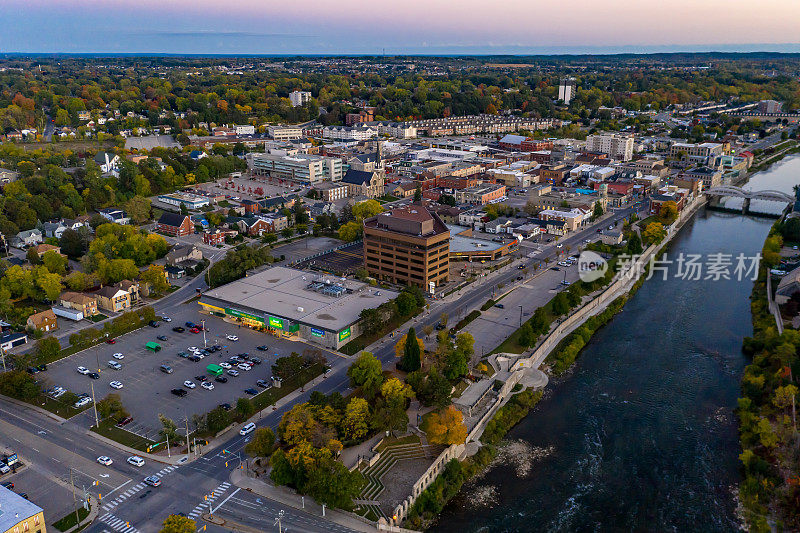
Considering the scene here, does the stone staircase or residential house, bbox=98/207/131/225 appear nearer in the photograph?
the stone staircase

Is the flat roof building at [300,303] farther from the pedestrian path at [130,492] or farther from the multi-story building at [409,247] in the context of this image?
the pedestrian path at [130,492]

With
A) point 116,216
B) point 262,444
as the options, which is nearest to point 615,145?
point 116,216

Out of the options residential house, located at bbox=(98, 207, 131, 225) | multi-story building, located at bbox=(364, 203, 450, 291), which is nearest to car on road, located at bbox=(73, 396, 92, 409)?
multi-story building, located at bbox=(364, 203, 450, 291)

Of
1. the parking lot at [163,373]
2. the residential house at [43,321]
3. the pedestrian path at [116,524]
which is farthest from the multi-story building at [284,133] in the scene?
the pedestrian path at [116,524]

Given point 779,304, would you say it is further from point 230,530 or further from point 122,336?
point 122,336

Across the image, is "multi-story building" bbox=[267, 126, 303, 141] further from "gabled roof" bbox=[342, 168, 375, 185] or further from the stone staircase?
the stone staircase

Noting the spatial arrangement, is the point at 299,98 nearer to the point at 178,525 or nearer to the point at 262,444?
the point at 262,444
